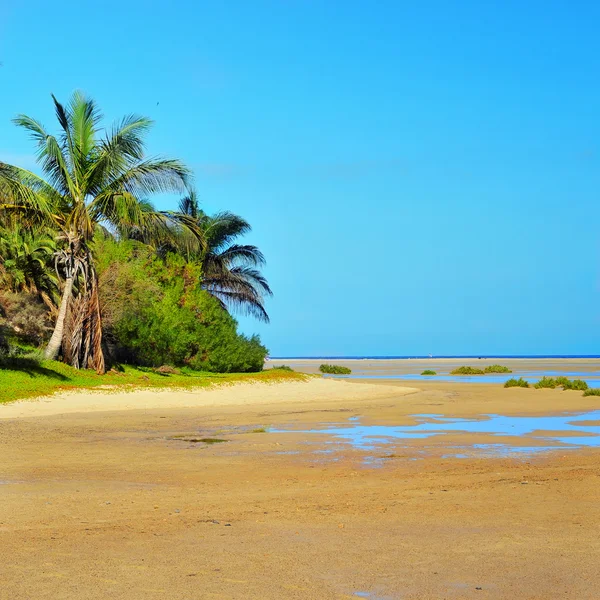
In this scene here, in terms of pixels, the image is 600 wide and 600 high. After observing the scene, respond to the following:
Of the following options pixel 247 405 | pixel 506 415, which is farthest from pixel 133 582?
pixel 247 405

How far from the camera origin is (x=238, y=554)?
17.6 feet

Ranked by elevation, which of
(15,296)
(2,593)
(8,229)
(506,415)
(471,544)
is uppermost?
(8,229)

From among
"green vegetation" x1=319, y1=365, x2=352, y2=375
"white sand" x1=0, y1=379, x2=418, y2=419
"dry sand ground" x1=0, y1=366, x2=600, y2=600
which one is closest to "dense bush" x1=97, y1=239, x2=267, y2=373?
"white sand" x1=0, y1=379, x2=418, y2=419

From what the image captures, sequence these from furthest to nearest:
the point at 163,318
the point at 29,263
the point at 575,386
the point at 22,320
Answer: the point at 163,318, the point at 29,263, the point at 22,320, the point at 575,386

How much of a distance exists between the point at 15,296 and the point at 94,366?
18.3ft

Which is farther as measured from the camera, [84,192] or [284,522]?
[84,192]

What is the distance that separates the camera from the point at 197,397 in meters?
22.2

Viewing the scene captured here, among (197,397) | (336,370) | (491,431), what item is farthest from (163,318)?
(336,370)

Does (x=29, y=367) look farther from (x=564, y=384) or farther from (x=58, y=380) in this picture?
(x=564, y=384)

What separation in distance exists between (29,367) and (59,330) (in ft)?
9.45

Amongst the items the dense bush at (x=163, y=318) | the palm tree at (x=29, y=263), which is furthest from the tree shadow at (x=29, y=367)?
the dense bush at (x=163, y=318)

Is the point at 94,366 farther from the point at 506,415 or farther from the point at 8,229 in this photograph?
the point at 506,415

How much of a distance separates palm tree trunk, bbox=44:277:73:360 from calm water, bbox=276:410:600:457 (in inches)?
471

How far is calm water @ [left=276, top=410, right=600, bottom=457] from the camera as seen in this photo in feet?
38.5
